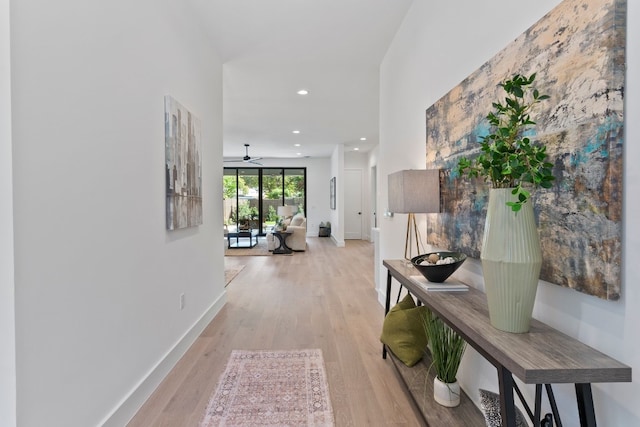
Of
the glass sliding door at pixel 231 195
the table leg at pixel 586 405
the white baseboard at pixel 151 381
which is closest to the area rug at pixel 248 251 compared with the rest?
the glass sliding door at pixel 231 195

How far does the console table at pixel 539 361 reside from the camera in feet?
2.85

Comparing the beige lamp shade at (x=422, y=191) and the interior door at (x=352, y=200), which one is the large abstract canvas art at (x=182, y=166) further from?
the interior door at (x=352, y=200)

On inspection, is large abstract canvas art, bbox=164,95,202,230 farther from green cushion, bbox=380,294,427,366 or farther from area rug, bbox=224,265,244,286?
area rug, bbox=224,265,244,286

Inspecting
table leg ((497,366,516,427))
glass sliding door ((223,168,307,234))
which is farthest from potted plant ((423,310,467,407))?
glass sliding door ((223,168,307,234))

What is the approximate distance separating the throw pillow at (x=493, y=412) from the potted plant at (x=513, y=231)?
44cm

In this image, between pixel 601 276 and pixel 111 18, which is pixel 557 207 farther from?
pixel 111 18

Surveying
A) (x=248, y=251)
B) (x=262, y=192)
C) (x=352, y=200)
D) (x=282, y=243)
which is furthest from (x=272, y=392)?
(x=262, y=192)

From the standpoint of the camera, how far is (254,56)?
3.56 metres

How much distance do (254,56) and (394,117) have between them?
5.40 feet

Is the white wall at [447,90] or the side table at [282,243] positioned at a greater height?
the white wall at [447,90]

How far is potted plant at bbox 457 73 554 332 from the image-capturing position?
1.04m

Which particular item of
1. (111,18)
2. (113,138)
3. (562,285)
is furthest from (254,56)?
(562,285)

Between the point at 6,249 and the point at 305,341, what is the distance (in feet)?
6.97

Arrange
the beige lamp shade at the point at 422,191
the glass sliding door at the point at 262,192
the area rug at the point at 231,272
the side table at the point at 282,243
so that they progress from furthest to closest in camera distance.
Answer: the glass sliding door at the point at 262,192 → the side table at the point at 282,243 → the area rug at the point at 231,272 → the beige lamp shade at the point at 422,191
